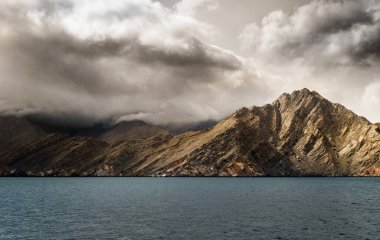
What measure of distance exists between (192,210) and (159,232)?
3837 centimetres

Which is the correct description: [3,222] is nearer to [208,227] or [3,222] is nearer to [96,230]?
[96,230]

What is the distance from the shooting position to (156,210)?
11431 centimetres

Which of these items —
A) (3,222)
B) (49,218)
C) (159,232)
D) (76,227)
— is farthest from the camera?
(49,218)

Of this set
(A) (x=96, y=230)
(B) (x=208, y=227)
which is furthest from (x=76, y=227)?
(B) (x=208, y=227)

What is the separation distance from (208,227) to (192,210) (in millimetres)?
31605

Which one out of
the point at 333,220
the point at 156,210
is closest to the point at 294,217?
the point at 333,220

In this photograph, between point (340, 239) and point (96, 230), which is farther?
point (96, 230)

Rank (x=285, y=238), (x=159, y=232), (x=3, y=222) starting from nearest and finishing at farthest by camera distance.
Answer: (x=285, y=238) < (x=159, y=232) < (x=3, y=222)

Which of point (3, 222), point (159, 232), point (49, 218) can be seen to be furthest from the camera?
point (49, 218)

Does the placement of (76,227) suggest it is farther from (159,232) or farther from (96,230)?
(159,232)

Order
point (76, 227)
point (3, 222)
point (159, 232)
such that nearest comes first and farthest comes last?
1. point (159, 232)
2. point (76, 227)
3. point (3, 222)

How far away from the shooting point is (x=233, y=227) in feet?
276

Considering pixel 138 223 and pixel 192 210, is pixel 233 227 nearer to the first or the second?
pixel 138 223

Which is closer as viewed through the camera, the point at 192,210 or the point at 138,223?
the point at 138,223
